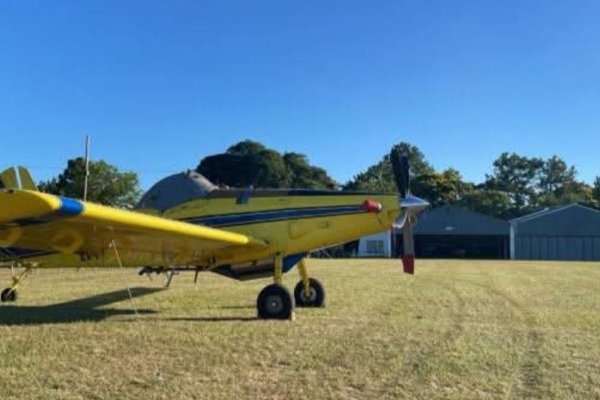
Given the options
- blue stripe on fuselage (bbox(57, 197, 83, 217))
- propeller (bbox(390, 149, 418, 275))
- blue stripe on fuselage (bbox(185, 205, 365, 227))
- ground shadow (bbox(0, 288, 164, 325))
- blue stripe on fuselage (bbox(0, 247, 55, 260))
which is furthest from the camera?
propeller (bbox(390, 149, 418, 275))

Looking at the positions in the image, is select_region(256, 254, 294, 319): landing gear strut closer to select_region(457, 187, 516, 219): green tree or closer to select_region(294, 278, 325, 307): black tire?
select_region(294, 278, 325, 307): black tire

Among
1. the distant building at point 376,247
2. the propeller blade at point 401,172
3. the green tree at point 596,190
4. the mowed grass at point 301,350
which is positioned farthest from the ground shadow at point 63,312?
the green tree at point 596,190

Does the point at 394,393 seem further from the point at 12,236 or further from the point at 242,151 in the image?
the point at 242,151

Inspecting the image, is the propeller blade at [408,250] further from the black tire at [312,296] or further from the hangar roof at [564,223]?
the hangar roof at [564,223]

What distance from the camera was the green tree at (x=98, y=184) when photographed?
47.1 m

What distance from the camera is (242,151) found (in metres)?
85.1

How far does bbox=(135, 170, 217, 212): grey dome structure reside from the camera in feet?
35.4

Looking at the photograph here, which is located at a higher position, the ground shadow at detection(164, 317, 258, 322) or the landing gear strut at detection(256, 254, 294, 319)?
the landing gear strut at detection(256, 254, 294, 319)

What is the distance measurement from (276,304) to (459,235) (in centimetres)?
6224

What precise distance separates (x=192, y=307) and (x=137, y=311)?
37.8 inches

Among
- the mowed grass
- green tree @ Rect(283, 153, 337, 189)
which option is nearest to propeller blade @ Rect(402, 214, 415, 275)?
the mowed grass

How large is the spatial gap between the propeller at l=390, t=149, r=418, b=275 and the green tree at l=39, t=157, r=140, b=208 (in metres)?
37.9

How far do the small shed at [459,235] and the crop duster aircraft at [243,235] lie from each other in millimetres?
58210

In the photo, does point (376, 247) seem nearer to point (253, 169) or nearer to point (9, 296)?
point (253, 169)
